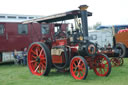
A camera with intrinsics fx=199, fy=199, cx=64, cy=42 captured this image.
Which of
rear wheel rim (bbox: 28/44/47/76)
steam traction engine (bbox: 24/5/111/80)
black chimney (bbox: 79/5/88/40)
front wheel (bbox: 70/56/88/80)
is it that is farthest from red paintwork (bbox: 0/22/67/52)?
front wheel (bbox: 70/56/88/80)

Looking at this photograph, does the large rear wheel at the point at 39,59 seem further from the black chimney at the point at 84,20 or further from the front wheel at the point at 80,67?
the black chimney at the point at 84,20

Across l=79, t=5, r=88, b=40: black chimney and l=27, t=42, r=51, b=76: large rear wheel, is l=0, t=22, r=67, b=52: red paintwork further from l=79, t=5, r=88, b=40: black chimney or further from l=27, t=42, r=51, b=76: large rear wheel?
l=79, t=5, r=88, b=40: black chimney

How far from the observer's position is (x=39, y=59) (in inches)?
249

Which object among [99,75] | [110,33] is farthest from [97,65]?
[110,33]

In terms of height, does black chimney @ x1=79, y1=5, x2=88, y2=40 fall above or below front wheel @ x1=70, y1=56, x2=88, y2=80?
above

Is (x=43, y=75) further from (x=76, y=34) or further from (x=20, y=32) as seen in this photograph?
(x=20, y=32)

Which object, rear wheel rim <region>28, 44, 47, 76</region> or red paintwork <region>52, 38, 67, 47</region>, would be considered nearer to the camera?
red paintwork <region>52, 38, 67, 47</region>

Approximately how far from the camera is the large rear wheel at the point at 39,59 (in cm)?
593

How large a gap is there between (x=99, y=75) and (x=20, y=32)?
19.9 ft

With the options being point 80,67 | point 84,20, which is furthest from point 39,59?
point 84,20

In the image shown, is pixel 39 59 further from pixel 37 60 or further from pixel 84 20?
pixel 84 20

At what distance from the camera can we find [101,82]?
16.0 feet

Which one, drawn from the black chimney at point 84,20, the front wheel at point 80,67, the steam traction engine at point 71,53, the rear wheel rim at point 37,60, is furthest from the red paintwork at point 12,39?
the front wheel at point 80,67

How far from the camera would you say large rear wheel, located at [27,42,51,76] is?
5926mm
